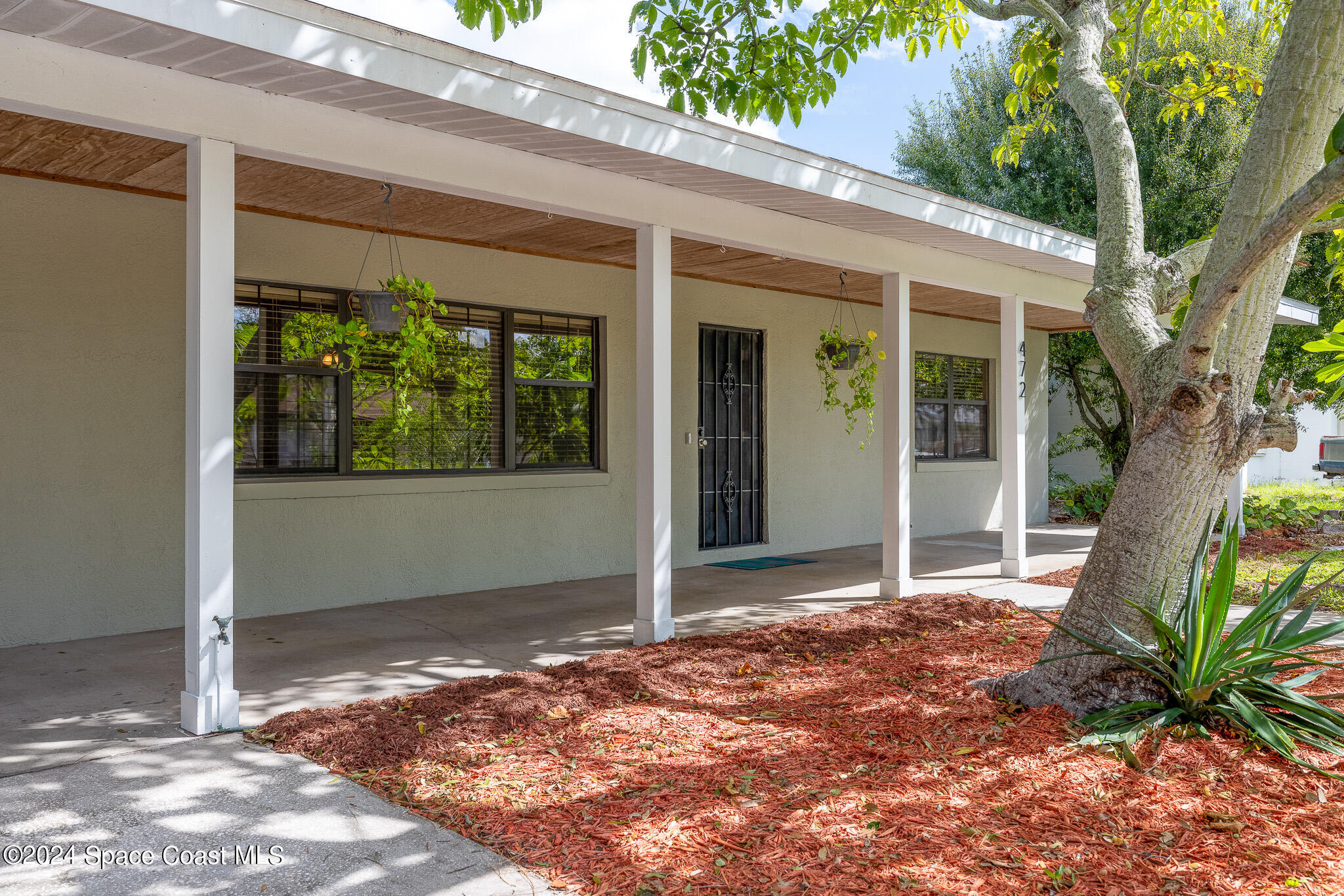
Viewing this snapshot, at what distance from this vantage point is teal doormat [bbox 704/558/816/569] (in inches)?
336

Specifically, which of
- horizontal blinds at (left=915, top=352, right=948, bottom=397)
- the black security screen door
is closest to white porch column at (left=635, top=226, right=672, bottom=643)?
the black security screen door

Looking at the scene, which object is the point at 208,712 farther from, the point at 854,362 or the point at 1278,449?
the point at 1278,449

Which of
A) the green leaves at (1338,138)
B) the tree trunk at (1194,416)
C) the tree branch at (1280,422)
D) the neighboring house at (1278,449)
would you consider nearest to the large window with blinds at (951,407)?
the neighboring house at (1278,449)

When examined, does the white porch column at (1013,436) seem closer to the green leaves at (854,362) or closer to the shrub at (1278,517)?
the green leaves at (854,362)

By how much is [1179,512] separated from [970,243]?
369 cm

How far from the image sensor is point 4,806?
2.94 meters

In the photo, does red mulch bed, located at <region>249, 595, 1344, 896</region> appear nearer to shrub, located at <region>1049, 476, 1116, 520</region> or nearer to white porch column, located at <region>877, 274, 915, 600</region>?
white porch column, located at <region>877, 274, 915, 600</region>

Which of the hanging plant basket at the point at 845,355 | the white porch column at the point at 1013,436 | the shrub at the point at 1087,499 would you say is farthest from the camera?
the shrub at the point at 1087,499

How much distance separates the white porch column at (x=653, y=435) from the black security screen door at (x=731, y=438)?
133 inches

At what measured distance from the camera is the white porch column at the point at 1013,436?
768 centimetres

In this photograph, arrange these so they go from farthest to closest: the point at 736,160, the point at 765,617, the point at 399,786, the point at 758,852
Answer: the point at 765,617, the point at 736,160, the point at 399,786, the point at 758,852

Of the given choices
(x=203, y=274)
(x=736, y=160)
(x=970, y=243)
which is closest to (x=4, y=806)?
(x=203, y=274)

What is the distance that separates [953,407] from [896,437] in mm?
5174

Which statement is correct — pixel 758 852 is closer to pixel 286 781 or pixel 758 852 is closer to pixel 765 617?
pixel 286 781
